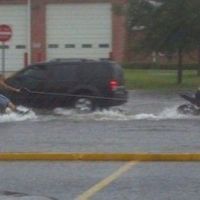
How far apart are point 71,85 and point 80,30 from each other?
3219 cm

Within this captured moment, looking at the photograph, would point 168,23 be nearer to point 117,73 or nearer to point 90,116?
point 117,73

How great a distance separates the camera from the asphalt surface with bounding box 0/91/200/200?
40.1 ft

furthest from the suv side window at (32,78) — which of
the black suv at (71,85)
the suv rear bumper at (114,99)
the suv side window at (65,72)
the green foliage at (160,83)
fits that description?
the green foliage at (160,83)

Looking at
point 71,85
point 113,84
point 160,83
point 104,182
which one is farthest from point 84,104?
point 160,83

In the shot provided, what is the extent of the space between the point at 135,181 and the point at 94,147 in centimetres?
417

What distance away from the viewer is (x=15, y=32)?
61625 millimetres

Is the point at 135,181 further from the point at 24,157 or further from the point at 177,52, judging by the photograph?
the point at 177,52

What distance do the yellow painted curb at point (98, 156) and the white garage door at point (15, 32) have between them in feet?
149

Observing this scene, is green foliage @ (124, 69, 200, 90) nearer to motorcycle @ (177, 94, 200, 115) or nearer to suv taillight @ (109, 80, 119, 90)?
suv taillight @ (109, 80, 119, 90)

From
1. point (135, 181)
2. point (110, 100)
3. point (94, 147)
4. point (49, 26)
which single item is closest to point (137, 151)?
point (94, 147)

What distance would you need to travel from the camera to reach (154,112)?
2875cm

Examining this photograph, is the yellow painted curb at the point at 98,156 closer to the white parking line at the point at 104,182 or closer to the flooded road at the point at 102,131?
the white parking line at the point at 104,182

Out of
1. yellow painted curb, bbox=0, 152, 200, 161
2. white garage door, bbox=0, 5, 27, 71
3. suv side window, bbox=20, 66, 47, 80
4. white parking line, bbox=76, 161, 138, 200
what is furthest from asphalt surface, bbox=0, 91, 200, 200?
white garage door, bbox=0, 5, 27, 71

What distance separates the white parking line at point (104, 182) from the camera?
38.5 feet
